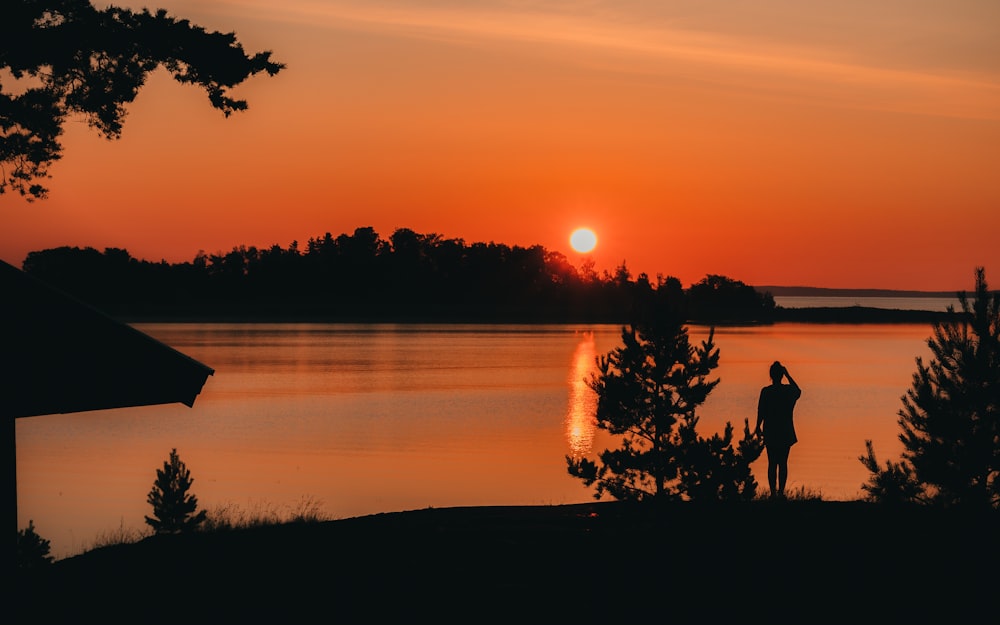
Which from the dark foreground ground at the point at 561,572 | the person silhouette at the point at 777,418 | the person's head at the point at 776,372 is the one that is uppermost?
the person's head at the point at 776,372

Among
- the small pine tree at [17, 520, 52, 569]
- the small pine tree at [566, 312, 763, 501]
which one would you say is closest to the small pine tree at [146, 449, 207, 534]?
the small pine tree at [17, 520, 52, 569]

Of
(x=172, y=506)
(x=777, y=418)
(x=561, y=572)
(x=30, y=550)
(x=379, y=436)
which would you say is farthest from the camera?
(x=379, y=436)

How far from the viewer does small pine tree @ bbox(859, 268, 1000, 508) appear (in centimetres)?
2103

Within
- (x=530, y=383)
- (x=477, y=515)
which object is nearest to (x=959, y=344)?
(x=477, y=515)

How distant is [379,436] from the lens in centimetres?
5200

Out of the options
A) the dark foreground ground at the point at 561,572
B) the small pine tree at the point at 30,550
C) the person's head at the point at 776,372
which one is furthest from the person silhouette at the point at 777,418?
the small pine tree at the point at 30,550

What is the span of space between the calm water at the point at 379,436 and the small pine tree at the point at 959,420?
7711mm

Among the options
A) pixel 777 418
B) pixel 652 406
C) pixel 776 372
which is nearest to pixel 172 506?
pixel 652 406

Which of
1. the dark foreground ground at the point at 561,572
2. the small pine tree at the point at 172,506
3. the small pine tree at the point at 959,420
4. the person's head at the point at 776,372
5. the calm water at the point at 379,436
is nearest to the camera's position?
the dark foreground ground at the point at 561,572

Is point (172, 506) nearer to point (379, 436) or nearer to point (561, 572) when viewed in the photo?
point (561, 572)

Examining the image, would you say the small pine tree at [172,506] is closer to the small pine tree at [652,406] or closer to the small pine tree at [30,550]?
the small pine tree at [30,550]

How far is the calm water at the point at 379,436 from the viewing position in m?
35.4

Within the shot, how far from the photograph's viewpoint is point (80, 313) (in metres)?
9.00

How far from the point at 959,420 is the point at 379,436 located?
33.7 metres
